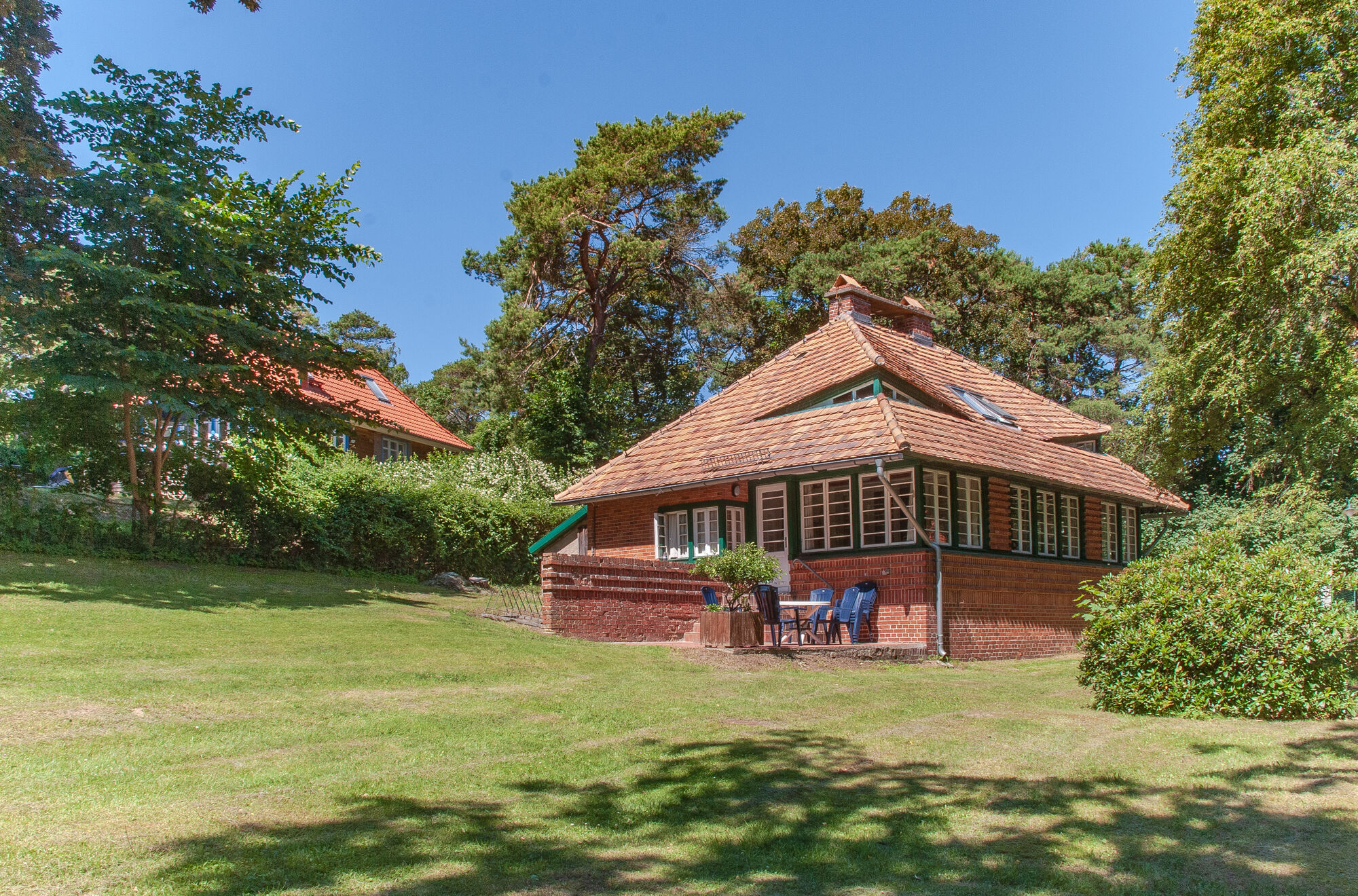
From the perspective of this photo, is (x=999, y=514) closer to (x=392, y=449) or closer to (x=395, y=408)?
(x=392, y=449)

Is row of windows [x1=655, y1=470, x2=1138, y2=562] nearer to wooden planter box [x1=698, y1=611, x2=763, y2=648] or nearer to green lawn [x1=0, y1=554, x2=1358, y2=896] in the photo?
wooden planter box [x1=698, y1=611, x2=763, y2=648]

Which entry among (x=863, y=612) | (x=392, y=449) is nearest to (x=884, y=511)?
(x=863, y=612)

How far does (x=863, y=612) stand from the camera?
17062mm

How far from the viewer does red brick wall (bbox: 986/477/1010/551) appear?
19000mm

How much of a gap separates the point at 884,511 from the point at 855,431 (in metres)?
1.53

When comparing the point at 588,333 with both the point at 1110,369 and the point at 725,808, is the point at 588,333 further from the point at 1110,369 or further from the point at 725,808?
the point at 725,808

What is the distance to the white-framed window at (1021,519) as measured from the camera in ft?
65.0

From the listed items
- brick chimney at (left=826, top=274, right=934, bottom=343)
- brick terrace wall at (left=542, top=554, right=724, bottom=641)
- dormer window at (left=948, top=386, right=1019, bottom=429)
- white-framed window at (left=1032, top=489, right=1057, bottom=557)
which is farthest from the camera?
brick chimney at (left=826, top=274, right=934, bottom=343)

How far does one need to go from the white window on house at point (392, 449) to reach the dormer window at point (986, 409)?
69.8 ft

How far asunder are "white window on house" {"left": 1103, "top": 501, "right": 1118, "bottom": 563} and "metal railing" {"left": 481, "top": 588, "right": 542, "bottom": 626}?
43.5 ft

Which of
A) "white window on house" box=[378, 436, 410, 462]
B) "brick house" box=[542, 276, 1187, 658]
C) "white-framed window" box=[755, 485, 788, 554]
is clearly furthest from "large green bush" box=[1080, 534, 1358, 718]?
"white window on house" box=[378, 436, 410, 462]

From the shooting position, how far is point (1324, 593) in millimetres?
9977

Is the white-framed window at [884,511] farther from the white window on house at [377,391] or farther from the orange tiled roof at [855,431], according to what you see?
the white window on house at [377,391]

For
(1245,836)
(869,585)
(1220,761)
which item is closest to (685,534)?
(869,585)
